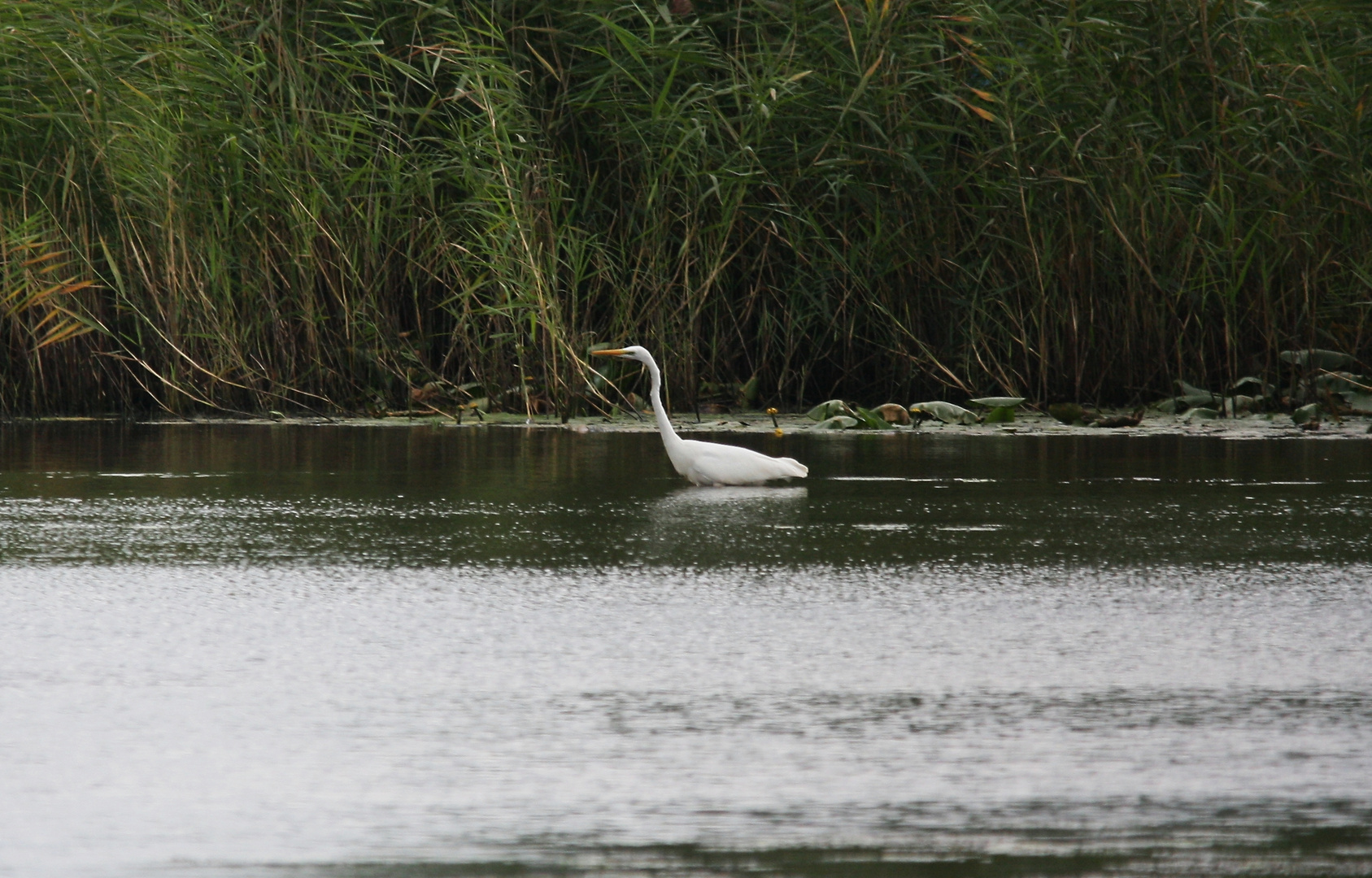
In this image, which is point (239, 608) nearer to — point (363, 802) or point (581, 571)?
point (581, 571)

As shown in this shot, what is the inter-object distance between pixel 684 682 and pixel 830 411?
5987 mm

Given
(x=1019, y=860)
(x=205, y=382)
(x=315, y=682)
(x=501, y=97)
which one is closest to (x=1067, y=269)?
(x=501, y=97)

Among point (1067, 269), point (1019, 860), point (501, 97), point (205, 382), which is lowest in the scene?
point (1019, 860)

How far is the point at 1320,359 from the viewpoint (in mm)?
9227

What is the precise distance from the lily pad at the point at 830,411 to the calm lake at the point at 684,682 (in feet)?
8.98

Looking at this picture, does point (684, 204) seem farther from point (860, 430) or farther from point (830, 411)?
point (860, 430)

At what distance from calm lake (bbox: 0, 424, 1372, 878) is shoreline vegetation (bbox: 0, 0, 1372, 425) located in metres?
3.04

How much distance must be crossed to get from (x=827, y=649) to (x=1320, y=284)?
6.54 metres

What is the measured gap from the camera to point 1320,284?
9406 millimetres

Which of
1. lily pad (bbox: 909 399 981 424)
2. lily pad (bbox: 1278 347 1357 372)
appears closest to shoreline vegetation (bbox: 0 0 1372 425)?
lily pad (bbox: 1278 347 1357 372)

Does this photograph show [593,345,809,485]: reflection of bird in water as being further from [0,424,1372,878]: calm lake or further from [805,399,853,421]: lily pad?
[805,399,853,421]: lily pad

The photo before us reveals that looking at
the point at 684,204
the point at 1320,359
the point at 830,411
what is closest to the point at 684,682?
the point at 830,411

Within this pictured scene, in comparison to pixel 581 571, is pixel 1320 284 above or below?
above

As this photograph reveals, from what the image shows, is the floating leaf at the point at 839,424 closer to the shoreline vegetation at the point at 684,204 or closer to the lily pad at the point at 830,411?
the lily pad at the point at 830,411
